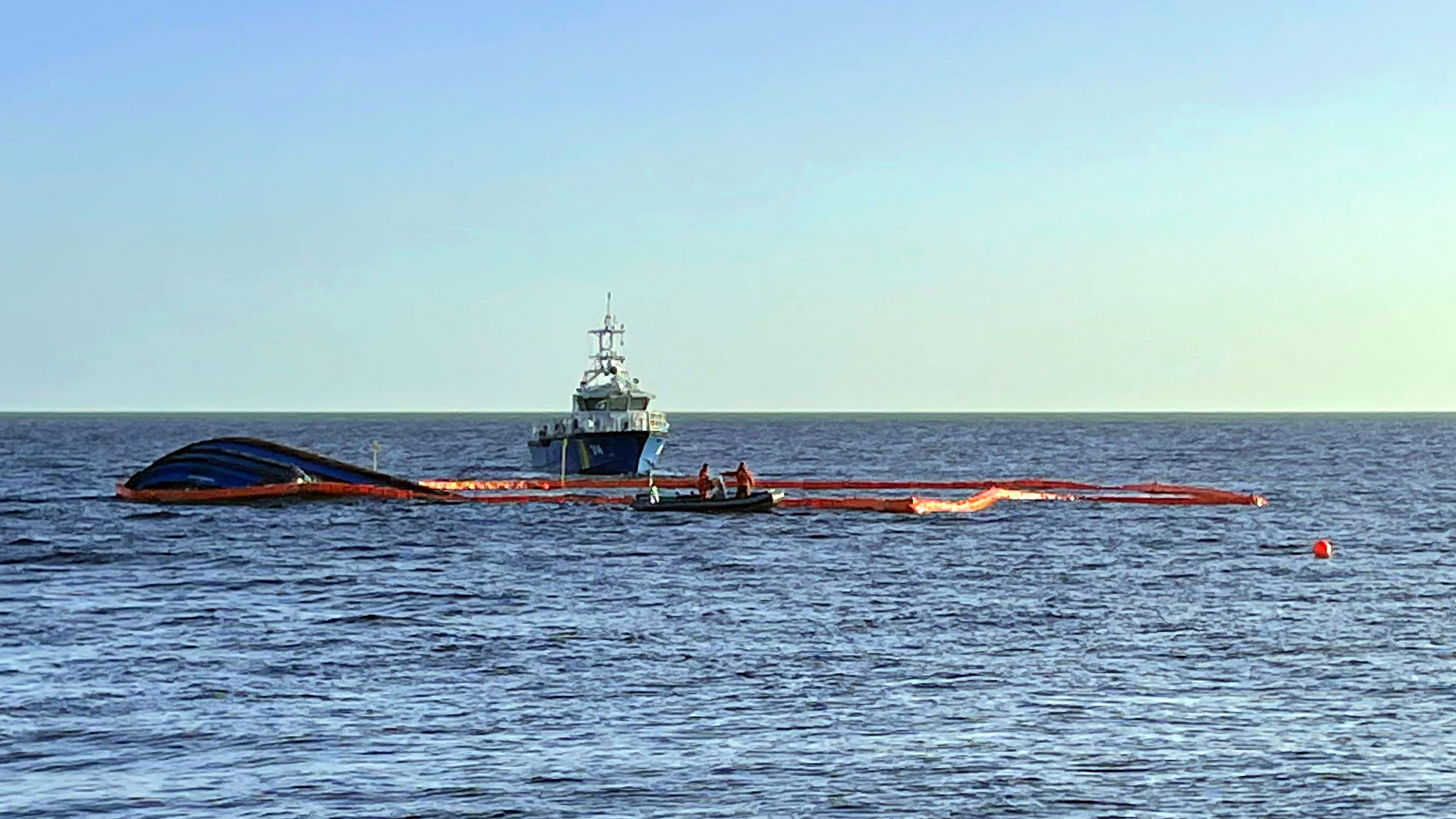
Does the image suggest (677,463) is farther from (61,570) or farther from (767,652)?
(767,652)

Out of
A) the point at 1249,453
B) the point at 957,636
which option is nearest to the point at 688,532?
the point at 957,636

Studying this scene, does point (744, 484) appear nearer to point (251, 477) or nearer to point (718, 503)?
point (718, 503)

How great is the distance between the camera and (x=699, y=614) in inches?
1537

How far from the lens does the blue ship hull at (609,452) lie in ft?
315

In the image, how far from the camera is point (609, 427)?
9656 centimetres

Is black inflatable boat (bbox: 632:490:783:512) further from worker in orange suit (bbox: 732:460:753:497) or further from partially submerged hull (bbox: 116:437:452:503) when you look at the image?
partially submerged hull (bbox: 116:437:452:503)

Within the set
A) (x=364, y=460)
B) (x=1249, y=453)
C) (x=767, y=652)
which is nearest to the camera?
(x=767, y=652)

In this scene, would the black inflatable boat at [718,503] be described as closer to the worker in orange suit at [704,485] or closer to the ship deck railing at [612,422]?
the worker in orange suit at [704,485]

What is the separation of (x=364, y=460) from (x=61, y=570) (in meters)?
108

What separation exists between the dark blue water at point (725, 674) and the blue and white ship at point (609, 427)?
3211 centimetres

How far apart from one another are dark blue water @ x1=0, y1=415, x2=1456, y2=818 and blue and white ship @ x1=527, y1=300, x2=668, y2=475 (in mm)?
32111

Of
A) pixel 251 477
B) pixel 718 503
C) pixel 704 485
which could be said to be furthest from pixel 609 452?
pixel 718 503

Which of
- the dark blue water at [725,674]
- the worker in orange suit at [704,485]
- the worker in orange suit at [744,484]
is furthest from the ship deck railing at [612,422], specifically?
the dark blue water at [725,674]

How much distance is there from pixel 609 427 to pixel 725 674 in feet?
219
